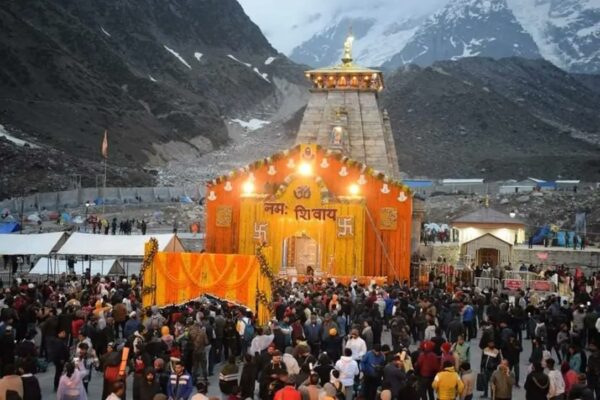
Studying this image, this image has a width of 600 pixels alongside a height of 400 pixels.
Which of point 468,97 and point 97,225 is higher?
point 468,97

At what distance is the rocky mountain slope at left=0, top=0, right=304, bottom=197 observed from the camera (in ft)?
312

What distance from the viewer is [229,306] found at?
63.4 ft

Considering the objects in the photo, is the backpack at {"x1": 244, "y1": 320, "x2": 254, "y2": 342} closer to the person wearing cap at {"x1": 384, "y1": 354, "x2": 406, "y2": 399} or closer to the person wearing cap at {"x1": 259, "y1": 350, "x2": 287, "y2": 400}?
the person wearing cap at {"x1": 259, "y1": 350, "x2": 287, "y2": 400}

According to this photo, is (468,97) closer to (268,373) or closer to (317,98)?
(317,98)

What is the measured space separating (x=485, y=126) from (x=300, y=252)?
289 feet

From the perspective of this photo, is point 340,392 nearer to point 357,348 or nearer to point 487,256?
point 357,348

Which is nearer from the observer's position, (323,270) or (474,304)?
(474,304)

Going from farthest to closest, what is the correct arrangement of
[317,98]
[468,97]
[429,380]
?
1. [468,97]
2. [317,98]
3. [429,380]

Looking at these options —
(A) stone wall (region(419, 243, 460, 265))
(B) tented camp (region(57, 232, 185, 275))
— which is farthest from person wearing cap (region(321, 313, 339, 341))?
(A) stone wall (region(419, 243, 460, 265))

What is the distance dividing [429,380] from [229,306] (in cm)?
828

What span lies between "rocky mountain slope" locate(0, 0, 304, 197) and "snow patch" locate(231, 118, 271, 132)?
12.1 ft

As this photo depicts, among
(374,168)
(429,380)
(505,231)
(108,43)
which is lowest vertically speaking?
(429,380)


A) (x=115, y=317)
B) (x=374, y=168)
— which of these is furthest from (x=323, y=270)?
(x=115, y=317)

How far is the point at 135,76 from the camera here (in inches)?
5074
